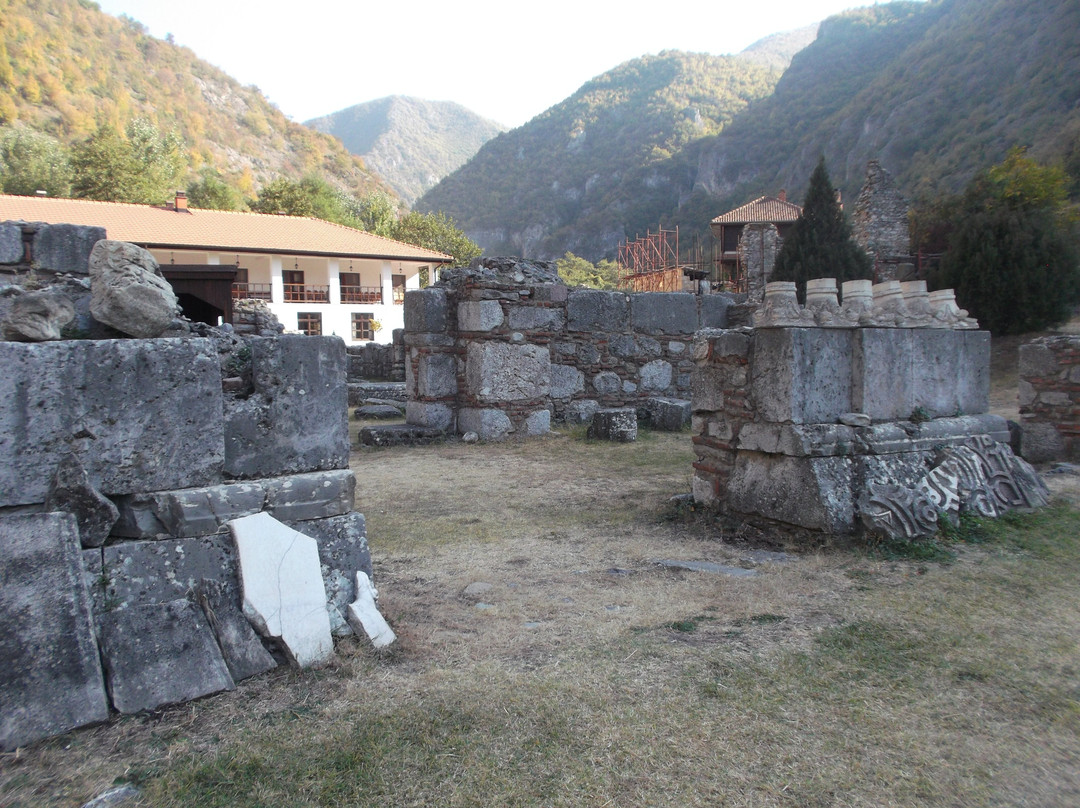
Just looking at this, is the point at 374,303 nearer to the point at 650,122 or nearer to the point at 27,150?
the point at 27,150

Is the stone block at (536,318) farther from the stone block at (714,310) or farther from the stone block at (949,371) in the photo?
the stone block at (949,371)

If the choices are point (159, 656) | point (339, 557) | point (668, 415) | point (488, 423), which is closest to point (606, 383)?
point (668, 415)

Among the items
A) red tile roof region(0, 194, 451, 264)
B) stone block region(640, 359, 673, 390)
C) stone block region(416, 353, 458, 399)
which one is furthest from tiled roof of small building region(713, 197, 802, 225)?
stone block region(416, 353, 458, 399)

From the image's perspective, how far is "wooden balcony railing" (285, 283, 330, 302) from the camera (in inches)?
1232

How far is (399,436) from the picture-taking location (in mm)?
9250

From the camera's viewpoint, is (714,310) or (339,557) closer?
A: (339,557)

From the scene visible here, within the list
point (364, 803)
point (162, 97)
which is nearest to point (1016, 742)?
point (364, 803)

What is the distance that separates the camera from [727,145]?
70000 mm

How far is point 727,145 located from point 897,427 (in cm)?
7202

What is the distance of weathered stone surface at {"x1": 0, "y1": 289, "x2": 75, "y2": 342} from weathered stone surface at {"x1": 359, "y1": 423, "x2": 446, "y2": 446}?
6690 millimetres

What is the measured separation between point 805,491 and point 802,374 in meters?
0.76

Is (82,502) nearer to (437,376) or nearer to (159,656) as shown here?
(159,656)

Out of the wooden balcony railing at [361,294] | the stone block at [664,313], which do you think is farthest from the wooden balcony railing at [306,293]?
the stone block at [664,313]

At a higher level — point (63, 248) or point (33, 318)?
point (63, 248)
